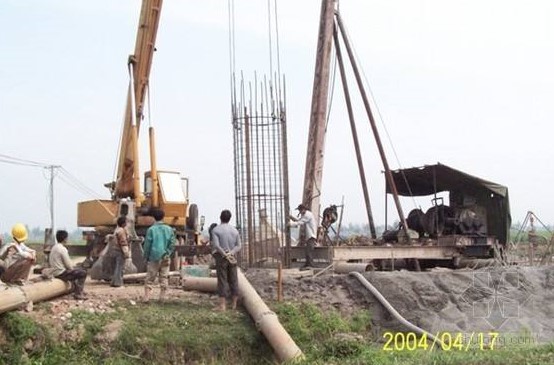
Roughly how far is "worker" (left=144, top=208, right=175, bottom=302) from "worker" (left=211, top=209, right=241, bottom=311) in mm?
865

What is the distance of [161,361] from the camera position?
34.1 feet

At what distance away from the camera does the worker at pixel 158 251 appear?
38.4 feet

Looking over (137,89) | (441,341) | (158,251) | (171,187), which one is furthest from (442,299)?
(137,89)

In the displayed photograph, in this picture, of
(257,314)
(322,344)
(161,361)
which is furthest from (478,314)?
(161,361)

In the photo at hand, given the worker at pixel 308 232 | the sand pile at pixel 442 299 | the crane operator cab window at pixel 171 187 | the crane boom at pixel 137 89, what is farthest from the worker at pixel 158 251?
Result: the crane boom at pixel 137 89

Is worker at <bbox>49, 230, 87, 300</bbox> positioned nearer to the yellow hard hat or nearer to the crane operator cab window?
the yellow hard hat

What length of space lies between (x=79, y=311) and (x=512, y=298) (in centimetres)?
793

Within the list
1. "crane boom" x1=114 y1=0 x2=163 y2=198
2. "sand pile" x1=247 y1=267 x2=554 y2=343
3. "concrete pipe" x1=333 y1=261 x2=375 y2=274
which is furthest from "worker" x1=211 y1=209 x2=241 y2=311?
"crane boom" x1=114 y1=0 x2=163 y2=198

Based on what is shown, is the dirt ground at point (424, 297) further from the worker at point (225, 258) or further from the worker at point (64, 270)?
the worker at point (225, 258)

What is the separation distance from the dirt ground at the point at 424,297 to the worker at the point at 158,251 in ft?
1.44

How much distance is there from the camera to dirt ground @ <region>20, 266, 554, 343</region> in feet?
39.9

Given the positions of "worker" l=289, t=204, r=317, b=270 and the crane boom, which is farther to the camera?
the crane boom

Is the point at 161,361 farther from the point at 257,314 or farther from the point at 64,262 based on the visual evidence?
the point at 64,262

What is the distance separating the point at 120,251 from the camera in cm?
1305
